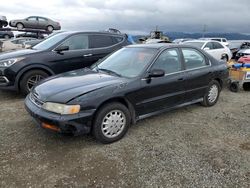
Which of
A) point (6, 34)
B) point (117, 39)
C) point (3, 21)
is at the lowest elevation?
point (117, 39)

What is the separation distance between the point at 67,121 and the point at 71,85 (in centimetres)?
69

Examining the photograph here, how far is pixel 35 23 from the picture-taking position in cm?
2633

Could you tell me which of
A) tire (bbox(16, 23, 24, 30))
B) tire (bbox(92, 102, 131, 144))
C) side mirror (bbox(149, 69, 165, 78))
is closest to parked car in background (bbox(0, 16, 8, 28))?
tire (bbox(16, 23, 24, 30))

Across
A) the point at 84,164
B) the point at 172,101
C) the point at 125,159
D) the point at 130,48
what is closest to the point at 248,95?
the point at 172,101

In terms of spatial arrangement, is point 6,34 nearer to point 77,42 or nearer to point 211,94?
point 77,42

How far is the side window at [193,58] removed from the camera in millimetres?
5305

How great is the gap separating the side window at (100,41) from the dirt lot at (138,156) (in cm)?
306

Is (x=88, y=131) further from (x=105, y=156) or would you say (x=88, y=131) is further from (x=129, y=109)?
(x=129, y=109)

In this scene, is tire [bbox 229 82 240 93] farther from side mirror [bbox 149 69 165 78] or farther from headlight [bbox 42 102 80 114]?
headlight [bbox 42 102 80 114]

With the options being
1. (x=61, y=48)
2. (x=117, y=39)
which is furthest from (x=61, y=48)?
(x=117, y=39)

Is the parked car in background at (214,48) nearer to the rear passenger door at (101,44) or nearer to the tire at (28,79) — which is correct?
the rear passenger door at (101,44)

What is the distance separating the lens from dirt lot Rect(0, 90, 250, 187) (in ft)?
10.4

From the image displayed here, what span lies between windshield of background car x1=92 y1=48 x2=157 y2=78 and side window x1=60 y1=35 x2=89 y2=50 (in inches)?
79.8

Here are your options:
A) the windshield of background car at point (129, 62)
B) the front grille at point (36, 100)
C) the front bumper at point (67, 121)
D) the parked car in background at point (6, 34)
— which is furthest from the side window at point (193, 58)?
the parked car in background at point (6, 34)
